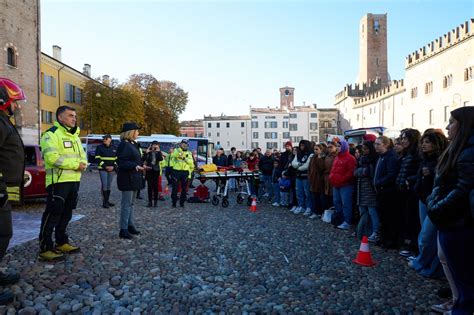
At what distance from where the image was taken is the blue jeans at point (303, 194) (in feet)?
34.6

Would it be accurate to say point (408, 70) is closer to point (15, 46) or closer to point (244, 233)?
point (15, 46)

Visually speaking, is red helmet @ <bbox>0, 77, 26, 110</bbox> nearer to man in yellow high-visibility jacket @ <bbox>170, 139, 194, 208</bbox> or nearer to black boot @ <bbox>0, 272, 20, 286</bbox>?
black boot @ <bbox>0, 272, 20, 286</bbox>

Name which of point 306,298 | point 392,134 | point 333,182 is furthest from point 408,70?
point 306,298

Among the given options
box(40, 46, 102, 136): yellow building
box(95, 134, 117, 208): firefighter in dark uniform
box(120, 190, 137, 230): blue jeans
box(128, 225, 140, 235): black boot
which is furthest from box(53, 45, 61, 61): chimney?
box(120, 190, 137, 230): blue jeans

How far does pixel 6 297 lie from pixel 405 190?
19.0 ft

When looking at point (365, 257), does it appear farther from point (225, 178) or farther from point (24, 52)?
point (24, 52)

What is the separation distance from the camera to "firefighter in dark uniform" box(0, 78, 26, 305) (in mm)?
4039

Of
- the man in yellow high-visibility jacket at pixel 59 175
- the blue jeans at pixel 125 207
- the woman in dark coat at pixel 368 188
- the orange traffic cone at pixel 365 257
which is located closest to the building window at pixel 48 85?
the blue jeans at pixel 125 207

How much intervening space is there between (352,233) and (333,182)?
118 centimetres

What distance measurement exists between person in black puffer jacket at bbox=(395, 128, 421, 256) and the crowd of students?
15 millimetres

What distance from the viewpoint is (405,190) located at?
6.48 metres

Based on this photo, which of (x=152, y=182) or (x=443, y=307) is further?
(x=152, y=182)

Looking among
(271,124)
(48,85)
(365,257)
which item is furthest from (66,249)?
(271,124)

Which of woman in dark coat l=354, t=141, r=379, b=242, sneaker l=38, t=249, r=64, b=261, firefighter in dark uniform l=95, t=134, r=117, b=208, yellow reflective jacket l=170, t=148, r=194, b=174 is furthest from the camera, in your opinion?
yellow reflective jacket l=170, t=148, r=194, b=174
